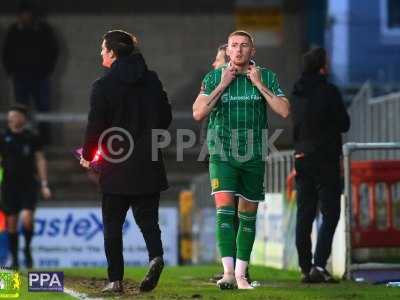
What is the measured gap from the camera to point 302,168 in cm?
1220

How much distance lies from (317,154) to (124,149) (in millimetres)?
2164

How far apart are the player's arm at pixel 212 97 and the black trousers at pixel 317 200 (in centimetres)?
183

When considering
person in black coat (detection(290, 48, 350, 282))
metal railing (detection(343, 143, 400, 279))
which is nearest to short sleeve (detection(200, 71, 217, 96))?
person in black coat (detection(290, 48, 350, 282))

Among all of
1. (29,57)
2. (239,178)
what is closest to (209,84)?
(239,178)

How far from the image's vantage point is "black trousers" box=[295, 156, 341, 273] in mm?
12109

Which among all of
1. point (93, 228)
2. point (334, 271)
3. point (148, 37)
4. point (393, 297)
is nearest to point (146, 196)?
point (393, 297)

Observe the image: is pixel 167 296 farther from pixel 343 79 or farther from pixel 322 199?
pixel 343 79

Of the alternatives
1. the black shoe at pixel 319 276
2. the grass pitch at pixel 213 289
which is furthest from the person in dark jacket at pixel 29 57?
the black shoe at pixel 319 276

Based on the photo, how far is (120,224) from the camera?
420 inches

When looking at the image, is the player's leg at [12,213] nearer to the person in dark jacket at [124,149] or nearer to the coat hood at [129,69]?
the person in dark jacket at [124,149]

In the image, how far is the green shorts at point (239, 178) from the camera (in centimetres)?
1054

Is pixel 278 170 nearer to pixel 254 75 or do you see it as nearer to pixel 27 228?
pixel 27 228

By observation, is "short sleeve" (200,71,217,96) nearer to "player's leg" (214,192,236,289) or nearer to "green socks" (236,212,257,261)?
"player's leg" (214,192,236,289)

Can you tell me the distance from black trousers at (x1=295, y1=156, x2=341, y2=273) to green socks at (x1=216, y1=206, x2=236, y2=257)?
1728 millimetres
